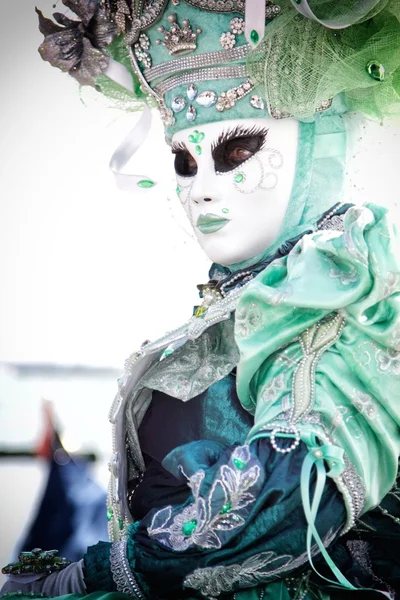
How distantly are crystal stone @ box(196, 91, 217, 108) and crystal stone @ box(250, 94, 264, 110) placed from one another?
6 centimetres

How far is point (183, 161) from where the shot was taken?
63.5 inches

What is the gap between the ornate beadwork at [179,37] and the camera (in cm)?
155

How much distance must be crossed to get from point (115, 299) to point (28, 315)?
0.24m

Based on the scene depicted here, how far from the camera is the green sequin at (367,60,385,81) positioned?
56.6 inches

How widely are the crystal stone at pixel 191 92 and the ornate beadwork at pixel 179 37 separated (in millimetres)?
57

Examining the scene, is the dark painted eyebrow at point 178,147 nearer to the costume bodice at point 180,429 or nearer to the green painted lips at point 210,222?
the green painted lips at point 210,222

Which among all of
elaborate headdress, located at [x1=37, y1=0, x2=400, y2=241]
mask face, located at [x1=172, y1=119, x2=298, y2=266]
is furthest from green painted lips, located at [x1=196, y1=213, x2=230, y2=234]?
elaborate headdress, located at [x1=37, y1=0, x2=400, y2=241]

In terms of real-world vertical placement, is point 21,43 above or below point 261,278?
above

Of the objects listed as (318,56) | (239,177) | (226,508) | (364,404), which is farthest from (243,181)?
(226,508)

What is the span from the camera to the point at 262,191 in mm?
1514

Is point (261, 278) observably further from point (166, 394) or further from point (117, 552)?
point (117, 552)

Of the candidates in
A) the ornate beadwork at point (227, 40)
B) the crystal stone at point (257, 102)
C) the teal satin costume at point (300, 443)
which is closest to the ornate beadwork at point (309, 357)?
the teal satin costume at point (300, 443)

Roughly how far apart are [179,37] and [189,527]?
0.80m

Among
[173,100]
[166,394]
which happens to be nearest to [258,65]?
[173,100]
